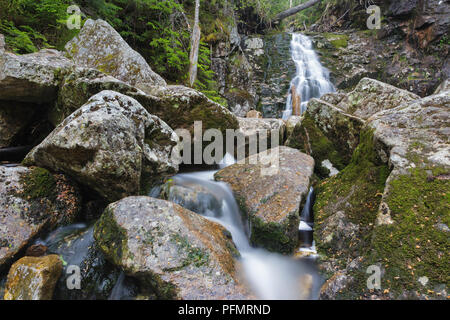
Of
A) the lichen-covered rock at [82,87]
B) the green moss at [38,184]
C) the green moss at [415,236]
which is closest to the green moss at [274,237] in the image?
the green moss at [415,236]

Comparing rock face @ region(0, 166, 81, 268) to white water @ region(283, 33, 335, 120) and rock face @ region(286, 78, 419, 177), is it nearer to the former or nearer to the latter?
rock face @ region(286, 78, 419, 177)

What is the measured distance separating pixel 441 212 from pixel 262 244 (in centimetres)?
205

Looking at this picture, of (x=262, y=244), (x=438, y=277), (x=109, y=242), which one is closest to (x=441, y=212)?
(x=438, y=277)

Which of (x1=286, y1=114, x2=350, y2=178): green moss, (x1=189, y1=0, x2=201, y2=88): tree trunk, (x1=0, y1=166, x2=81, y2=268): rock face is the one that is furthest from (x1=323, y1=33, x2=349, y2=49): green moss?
(x1=0, y1=166, x2=81, y2=268): rock face

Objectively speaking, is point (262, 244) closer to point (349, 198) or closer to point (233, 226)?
point (233, 226)

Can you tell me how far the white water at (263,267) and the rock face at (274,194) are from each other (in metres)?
0.14

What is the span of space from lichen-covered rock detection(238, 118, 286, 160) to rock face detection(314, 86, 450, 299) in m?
2.71

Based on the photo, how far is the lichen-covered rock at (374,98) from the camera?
5.40 metres

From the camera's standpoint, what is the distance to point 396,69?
15.4 metres

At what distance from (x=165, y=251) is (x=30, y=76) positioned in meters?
3.89

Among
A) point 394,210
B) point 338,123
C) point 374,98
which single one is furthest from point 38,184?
point 374,98

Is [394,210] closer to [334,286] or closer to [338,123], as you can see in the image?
[334,286]

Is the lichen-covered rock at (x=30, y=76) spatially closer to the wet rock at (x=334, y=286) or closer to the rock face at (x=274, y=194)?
the rock face at (x=274, y=194)

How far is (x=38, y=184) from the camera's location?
9.98 feet
